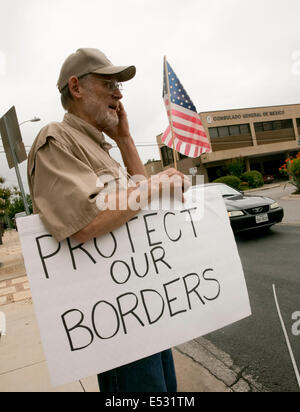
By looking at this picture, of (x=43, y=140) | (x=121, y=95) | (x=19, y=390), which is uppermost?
(x=121, y=95)

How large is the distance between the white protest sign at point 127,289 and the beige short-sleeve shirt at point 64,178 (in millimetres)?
98

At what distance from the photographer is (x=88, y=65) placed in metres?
1.38

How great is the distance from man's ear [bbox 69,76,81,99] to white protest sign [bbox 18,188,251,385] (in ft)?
1.92

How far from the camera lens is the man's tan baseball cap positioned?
138cm

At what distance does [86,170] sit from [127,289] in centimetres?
50

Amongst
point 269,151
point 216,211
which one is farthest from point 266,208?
point 269,151

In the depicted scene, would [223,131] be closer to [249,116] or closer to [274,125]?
[249,116]

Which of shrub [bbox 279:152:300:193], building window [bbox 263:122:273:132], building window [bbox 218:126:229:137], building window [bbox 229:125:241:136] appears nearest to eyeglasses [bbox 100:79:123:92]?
shrub [bbox 279:152:300:193]

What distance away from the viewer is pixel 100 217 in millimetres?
1145

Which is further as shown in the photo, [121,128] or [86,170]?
[121,128]

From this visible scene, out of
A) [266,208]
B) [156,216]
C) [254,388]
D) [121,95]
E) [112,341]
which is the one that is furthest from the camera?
[266,208]

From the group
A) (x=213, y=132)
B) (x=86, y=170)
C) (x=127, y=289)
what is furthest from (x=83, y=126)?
(x=213, y=132)

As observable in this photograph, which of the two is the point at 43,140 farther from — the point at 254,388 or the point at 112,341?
the point at 254,388

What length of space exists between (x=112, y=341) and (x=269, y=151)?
39886mm
